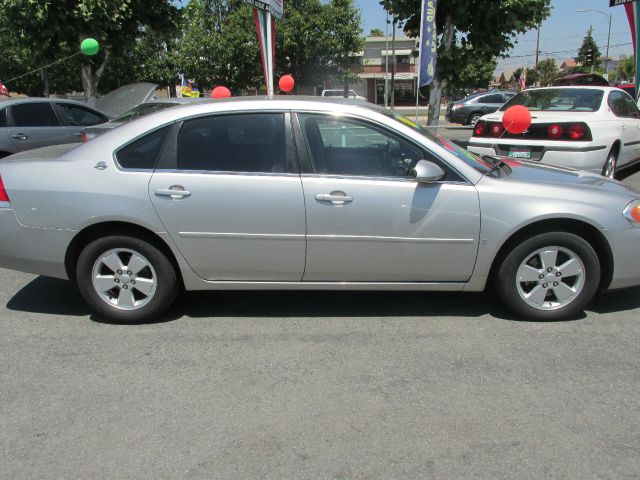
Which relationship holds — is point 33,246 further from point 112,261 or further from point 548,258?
point 548,258

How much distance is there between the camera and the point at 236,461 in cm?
250

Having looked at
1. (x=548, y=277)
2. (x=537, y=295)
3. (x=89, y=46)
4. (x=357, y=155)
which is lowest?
(x=537, y=295)

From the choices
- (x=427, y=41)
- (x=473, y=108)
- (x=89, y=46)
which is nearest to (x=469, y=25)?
(x=427, y=41)

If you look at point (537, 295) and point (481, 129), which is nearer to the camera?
point (537, 295)

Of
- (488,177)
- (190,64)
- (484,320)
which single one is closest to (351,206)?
(488,177)

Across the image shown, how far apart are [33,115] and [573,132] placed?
858 cm

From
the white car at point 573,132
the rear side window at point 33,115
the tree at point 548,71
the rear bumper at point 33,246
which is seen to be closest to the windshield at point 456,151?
the rear bumper at point 33,246

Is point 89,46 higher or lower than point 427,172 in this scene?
higher

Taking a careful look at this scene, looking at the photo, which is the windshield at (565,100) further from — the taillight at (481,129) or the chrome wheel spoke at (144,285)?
the chrome wheel spoke at (144,285)

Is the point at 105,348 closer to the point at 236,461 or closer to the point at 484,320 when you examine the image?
the point at 236,461

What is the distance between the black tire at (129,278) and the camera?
12.5ft

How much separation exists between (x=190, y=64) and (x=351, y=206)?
103ft

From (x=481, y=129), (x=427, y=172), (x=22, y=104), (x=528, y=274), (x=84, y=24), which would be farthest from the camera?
A: (x=84, y=24)

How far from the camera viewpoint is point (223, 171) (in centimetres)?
373
